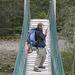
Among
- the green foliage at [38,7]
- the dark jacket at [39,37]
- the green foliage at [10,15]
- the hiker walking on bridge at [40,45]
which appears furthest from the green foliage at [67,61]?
the green foliage at [10,15]

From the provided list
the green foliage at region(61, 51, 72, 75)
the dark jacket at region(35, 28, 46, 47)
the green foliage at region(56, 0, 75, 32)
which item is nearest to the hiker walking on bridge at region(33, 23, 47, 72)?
the dark jacket at region(35, 28, 46, 47)

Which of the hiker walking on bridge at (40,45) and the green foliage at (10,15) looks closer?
the hiker walking on bridge at (40,45)

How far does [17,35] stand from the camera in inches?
502

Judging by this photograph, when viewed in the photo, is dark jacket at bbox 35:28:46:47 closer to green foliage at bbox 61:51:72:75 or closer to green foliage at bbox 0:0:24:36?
green foliage at bbox 61:51:72:75

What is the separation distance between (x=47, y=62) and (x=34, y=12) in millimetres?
8937

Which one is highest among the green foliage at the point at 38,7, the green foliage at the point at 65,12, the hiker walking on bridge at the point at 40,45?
the green foliage at the point at 38,7

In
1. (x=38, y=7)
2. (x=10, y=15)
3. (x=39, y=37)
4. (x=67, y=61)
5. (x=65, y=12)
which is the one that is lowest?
(x=67, y=61)

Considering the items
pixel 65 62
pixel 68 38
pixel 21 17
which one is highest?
pixel 21 17

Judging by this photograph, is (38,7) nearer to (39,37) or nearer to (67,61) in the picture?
(67,61)

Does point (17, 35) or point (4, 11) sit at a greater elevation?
point (4, 11)

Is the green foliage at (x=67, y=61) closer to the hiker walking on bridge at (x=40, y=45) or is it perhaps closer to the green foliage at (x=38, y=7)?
the hiker walking on bridge at (x=40, y=45)

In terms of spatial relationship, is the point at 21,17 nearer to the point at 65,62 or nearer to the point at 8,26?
the point at 8,26

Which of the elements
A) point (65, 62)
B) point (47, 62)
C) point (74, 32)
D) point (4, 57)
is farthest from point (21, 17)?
point (47, 62)

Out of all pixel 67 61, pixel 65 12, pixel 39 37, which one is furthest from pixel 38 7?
pixel 39 37
